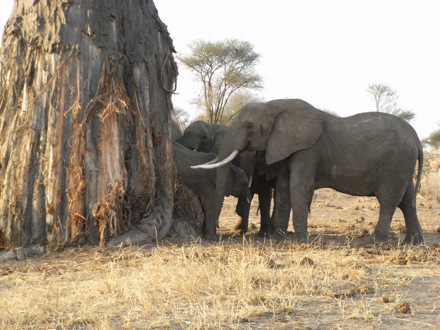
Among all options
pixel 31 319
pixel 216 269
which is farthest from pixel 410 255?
pixel 31 319

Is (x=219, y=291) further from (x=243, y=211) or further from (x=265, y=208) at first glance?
(x=265, y=208)

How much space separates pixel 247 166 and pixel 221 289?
189 inches

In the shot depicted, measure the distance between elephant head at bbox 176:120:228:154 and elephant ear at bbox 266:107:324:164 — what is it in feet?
7.95

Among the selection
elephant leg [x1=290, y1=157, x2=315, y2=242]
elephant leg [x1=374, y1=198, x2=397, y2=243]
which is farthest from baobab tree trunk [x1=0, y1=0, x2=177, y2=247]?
elephant leg [x1=374, y1=198, x2=397, y2=243]

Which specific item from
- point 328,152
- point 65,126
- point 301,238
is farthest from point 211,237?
point 65,126

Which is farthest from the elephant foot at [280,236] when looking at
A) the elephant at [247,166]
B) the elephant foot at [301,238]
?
the elephant at [247,166]

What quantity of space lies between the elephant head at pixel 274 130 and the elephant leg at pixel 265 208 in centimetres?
130

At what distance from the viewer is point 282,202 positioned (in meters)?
9.38

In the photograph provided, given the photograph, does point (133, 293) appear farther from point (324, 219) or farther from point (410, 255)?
point (324, 219)

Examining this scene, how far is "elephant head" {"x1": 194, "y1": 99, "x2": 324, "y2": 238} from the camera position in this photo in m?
9.09

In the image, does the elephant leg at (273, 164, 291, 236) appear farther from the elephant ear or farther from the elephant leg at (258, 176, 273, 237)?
the elephant leg at (258, 176, 273, 237)

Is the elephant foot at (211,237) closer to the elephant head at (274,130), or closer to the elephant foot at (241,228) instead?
the elephant head at (274,130)

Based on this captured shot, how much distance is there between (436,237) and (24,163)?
5.88m

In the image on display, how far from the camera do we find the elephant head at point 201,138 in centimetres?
1141
